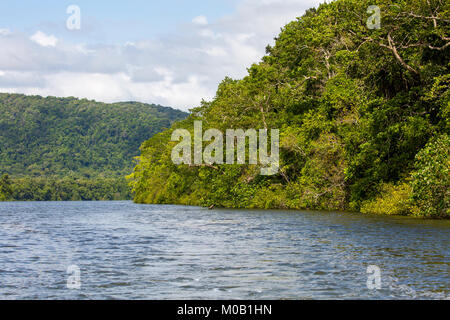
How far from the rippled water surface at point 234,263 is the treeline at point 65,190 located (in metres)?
152

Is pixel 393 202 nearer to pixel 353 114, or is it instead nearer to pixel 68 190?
pixel 353 114

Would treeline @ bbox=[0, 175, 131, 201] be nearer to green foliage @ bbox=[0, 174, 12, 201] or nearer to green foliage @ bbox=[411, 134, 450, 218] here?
green foliage @ bbox=[0, 174, 12, 201]

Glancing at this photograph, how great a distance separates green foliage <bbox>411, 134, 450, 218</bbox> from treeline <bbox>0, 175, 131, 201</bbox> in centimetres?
15215

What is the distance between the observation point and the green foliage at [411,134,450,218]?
30.7 meters

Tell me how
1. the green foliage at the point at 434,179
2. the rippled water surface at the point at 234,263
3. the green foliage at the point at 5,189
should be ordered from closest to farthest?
the rippled water surface at the point at 234,263
the green foliage at the point at 434,179
the green foliage at the point at 5,189

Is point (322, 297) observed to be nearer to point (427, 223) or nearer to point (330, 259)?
point (330, 259)

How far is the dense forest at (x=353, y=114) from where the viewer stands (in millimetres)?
32406

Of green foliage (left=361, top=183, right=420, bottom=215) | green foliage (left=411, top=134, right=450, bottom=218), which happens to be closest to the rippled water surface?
green foliage (left=411, top=134, right=450, bottom=218)

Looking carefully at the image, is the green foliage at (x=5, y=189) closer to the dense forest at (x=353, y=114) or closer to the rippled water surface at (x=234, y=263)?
the dense forest at (x=353, y=114)

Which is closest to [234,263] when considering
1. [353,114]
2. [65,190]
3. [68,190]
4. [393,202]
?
[393,202]

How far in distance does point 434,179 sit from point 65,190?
164154mm

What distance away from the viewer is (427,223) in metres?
30.6

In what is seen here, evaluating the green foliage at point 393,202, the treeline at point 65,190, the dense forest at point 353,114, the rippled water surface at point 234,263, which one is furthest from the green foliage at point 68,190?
the rippled water surface at point 234,263
